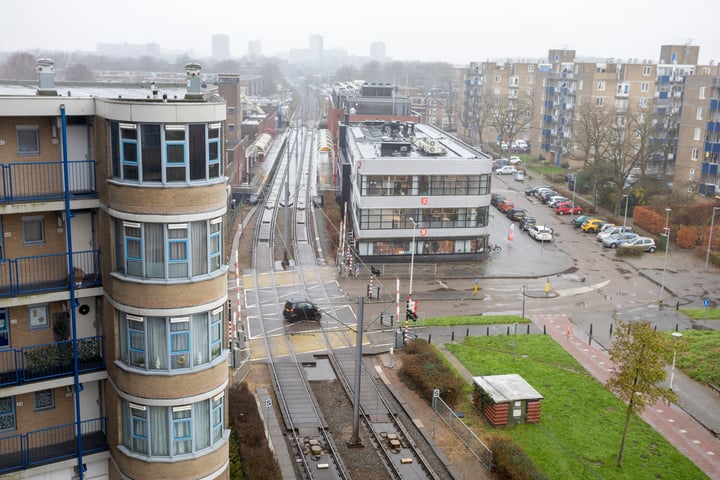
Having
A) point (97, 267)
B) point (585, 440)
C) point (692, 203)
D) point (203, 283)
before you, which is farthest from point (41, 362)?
point (692, 203)

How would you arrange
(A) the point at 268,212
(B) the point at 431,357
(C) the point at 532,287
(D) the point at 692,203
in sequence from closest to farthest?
1. (B) the point at 431,357
2. (C) the point at 532,287
3. (D) the point at 692,203
4. (A) the point at 268,212

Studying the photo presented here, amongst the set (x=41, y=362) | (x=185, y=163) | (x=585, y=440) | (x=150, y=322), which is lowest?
(x=585, y=440)

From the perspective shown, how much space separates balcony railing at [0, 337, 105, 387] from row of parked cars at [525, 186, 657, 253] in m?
44.9

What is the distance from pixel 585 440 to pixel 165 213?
18.3 meters

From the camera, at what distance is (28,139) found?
15.7 meters

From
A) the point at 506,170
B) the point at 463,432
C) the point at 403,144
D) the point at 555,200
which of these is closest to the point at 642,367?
the point at 463,432

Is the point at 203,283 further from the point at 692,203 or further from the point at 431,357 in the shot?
the point at 692,203

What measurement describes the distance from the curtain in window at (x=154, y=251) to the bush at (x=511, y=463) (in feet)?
45.3

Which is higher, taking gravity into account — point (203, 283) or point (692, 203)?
point (203, 283)

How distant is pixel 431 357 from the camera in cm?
3247

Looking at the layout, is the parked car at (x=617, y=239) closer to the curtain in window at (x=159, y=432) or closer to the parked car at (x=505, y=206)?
the parked car at (x=505, y=206)

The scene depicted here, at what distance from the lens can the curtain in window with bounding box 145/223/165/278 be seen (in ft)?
50.5

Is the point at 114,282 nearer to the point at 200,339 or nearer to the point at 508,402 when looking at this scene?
the point at 200,339

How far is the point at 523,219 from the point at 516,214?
1974mm
